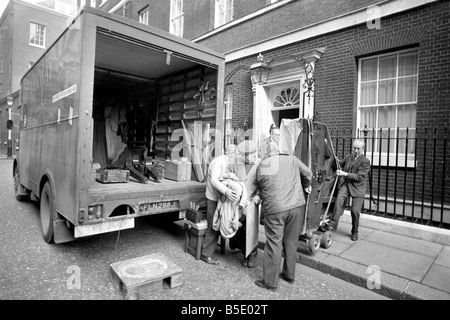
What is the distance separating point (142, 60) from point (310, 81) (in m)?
3.93

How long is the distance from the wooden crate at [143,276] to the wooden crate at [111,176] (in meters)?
1.51

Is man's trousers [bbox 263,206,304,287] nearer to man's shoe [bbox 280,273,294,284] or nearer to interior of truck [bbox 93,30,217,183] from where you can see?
man's shoe [bbox 280,273,294,284]

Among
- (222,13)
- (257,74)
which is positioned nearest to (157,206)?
(257,74)

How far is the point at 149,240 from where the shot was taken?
5.07 metres

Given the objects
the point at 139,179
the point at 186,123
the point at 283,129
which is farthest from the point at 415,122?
the point at 139,179

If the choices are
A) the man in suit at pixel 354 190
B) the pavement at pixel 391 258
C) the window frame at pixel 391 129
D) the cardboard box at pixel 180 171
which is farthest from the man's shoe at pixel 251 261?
the window frame at pixel 391 129

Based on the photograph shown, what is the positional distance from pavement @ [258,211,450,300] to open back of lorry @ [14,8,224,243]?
2.28 metres

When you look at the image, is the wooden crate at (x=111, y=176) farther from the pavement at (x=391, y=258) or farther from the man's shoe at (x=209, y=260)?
the pavement at (x=391, y=258)

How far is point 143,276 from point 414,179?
516 cm

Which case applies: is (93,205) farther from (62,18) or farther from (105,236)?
(62,18)

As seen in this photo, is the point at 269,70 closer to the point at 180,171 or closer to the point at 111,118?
the point at 180,171

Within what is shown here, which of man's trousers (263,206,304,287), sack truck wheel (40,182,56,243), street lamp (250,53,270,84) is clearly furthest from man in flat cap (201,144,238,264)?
street lamp (250,53,270,84)

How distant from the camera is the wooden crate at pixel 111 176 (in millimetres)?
4512

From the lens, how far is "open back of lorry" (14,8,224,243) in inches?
138
